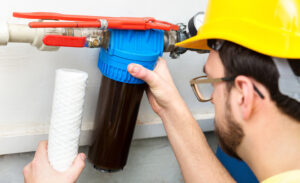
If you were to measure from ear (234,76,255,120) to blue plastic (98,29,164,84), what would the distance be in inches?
6.8

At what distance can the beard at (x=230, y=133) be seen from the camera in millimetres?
620

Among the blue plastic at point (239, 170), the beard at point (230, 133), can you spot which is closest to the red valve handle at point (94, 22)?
the beard at point (230, 133)

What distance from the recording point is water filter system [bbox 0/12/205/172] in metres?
0.56

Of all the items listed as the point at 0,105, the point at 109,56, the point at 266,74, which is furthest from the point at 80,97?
the point at 266,74

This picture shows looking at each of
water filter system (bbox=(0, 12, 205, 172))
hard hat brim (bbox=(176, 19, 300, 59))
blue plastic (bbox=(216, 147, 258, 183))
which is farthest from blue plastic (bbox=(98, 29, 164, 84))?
blue plastic (bbox=(216, 147, 258, 183))

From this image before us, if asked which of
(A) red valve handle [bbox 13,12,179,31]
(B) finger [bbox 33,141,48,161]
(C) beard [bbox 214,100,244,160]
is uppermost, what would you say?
(A) red valve handle [bbox 13,12,179,31]

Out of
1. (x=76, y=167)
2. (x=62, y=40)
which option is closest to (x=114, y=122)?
(x=76, y=167)

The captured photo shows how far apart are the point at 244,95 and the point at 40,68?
0.43 metres

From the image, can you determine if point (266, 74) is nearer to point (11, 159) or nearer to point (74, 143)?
point (74, 143)

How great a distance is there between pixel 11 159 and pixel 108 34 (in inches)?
16.3

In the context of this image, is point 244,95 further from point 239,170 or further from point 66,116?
point 239,170

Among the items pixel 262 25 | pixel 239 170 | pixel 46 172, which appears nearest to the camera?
pixel 262 25

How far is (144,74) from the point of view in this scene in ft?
2.08

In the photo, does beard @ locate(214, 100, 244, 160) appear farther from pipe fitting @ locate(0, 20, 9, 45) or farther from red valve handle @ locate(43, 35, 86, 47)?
pipe fitting @ locate(0, 20, 9, 45)
